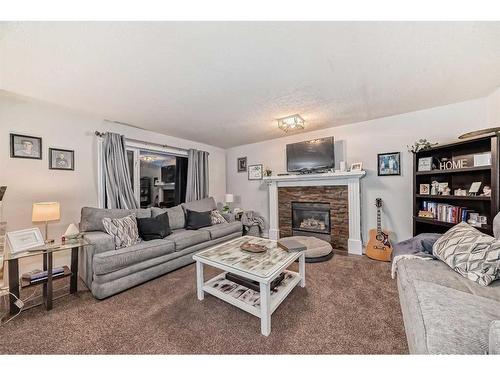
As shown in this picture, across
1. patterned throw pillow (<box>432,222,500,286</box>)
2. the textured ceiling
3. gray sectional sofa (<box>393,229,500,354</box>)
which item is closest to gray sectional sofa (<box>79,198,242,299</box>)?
the textured ceiling

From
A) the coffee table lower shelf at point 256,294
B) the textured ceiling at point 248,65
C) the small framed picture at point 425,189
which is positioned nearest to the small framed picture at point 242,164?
the textured ceiling at point 248,65

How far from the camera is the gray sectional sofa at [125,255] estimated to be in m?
1.87

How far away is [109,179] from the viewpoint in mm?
2846

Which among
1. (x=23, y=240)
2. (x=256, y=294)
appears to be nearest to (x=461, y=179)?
(x=256, y=294)

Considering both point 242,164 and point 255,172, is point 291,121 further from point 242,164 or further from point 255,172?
point 242,164

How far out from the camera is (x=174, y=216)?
315 cm

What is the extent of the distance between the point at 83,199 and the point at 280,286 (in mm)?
2886

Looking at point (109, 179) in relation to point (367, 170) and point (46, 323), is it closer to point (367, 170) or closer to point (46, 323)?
point (46, 323)

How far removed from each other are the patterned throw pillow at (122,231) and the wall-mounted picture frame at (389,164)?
362 cm

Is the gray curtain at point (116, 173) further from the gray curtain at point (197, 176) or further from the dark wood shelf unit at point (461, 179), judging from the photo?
the dark wood shelf unit at point (461, 179)

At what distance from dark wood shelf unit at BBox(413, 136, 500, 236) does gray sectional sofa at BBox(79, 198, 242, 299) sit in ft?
9.92

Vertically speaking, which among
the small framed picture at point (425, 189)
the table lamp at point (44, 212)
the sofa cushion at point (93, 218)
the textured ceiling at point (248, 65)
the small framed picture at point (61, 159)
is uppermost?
the textured ceiling at point (248, 65)

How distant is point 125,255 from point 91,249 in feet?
1.04
